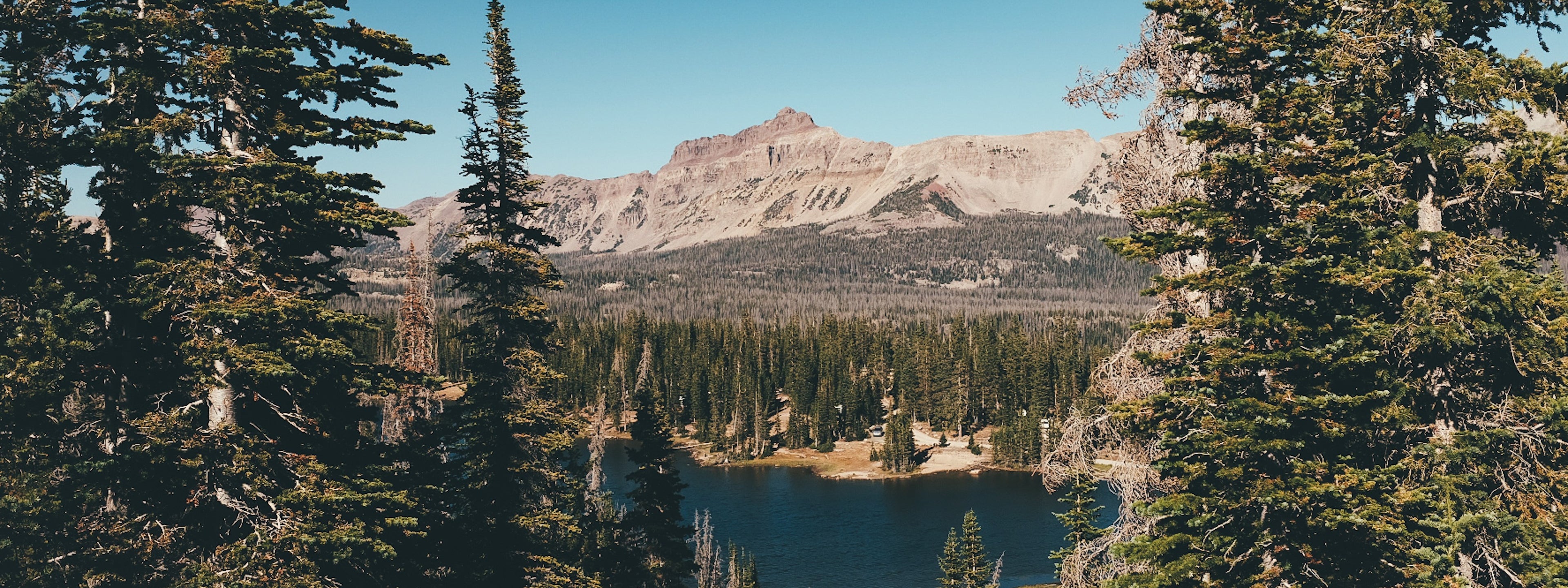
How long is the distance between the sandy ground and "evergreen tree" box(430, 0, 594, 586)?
3368 inches

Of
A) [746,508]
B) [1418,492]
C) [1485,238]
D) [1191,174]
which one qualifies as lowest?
[746,508]

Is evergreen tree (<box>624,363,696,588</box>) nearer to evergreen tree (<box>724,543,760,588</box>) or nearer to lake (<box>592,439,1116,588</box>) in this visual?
evergreen tree (<box>724,543,760,588</box>)

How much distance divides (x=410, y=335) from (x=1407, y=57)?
3059 cm

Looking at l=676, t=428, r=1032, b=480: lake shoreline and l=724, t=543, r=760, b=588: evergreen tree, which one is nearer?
l=724, t=543, r=760, b=588: evergreen tree

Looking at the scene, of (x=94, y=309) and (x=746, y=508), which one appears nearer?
(x=94, y=309)

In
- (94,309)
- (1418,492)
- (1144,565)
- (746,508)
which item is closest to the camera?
(1418,492)

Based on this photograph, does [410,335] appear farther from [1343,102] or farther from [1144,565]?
[1343,102]

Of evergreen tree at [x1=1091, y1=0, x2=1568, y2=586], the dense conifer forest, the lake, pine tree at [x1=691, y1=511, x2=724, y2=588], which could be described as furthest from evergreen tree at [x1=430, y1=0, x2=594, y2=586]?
the lake

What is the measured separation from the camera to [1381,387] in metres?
13.5

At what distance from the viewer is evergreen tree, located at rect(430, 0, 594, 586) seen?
22.3 metres

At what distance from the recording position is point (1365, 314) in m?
13.6

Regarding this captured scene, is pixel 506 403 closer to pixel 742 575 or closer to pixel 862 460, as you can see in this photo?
pixel 742 575

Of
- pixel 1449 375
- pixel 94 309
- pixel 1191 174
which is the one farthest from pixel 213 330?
pixel 1449 375

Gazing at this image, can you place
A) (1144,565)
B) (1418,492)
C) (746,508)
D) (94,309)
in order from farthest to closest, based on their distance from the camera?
(746,508)
(1144,565)
(94,309)
(1418,492)
